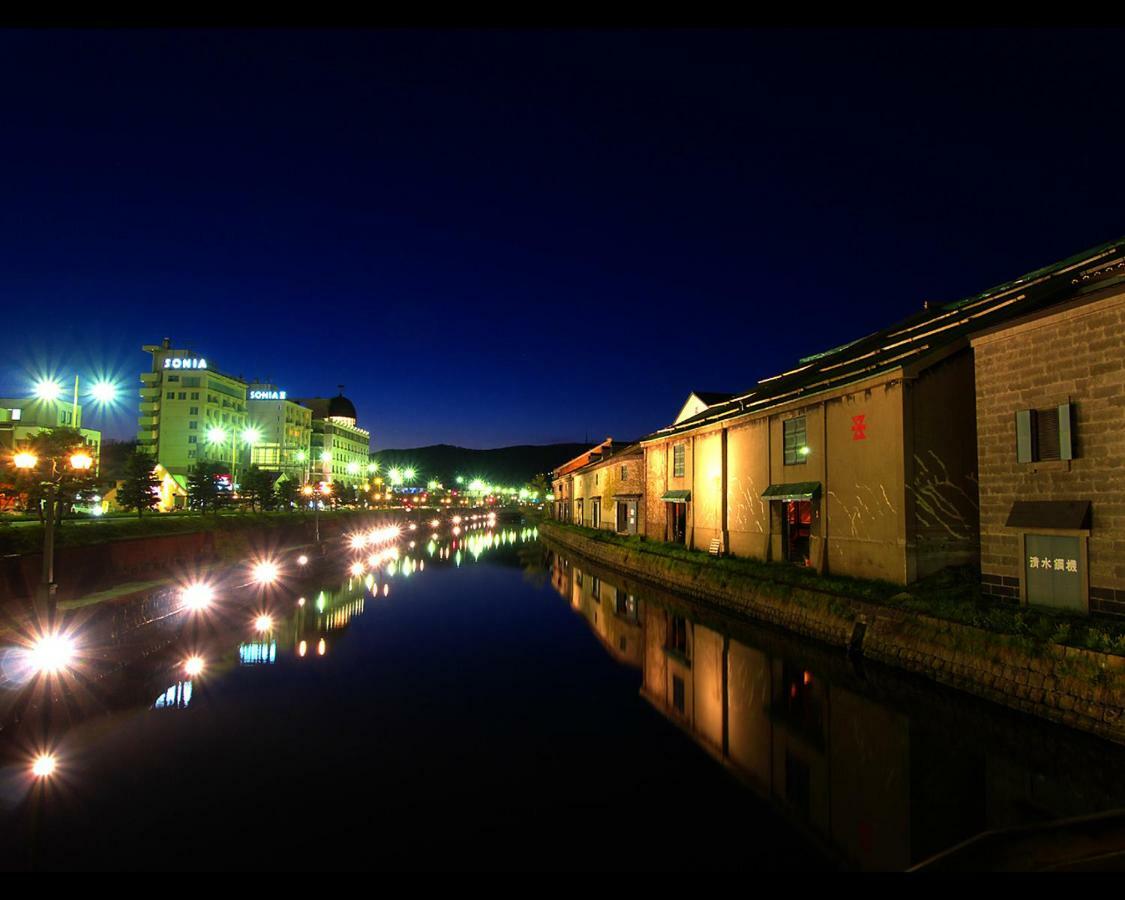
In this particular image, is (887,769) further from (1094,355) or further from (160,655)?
(160,655)

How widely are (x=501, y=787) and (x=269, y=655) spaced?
11.8m

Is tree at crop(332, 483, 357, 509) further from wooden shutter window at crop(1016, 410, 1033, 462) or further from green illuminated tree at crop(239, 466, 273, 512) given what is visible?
wooden shutter window at crop(1016, 410, 1033, 462)

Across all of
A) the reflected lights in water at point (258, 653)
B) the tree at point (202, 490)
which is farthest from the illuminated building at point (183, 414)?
the reflected lights in water at point (258, 653)

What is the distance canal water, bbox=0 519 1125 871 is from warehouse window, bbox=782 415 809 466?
6.43 meters

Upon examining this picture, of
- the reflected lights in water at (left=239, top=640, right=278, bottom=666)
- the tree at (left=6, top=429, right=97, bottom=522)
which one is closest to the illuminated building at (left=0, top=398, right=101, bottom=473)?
the tree at (left=6, top=429, right=97, bottom=522)

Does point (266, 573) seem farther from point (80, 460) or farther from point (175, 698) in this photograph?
point (175, 698)

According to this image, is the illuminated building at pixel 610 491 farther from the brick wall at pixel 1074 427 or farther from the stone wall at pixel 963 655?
the brick wall at pixel 1074 427

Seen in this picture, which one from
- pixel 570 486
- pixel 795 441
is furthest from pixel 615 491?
pixel 795 441

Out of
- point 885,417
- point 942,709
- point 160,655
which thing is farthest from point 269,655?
point 885,417

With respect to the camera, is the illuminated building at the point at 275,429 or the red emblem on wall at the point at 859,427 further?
the illuminated building at the point at 275,429

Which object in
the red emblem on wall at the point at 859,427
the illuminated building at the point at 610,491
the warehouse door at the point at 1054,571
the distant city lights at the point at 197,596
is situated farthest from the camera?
the illuminated building at the point at 610,491

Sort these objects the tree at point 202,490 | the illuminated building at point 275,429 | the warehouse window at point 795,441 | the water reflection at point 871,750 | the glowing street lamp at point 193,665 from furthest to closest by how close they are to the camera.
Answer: the illuminated building at point 275,429 < the tree at point 202,490 < the warehouse window at point 795,441 < the glowing street lamp at point 193,665 < the water reflection at point 871,750

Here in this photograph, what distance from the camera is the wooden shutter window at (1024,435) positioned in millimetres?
13648

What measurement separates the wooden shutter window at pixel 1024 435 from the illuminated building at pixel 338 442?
105 metres
